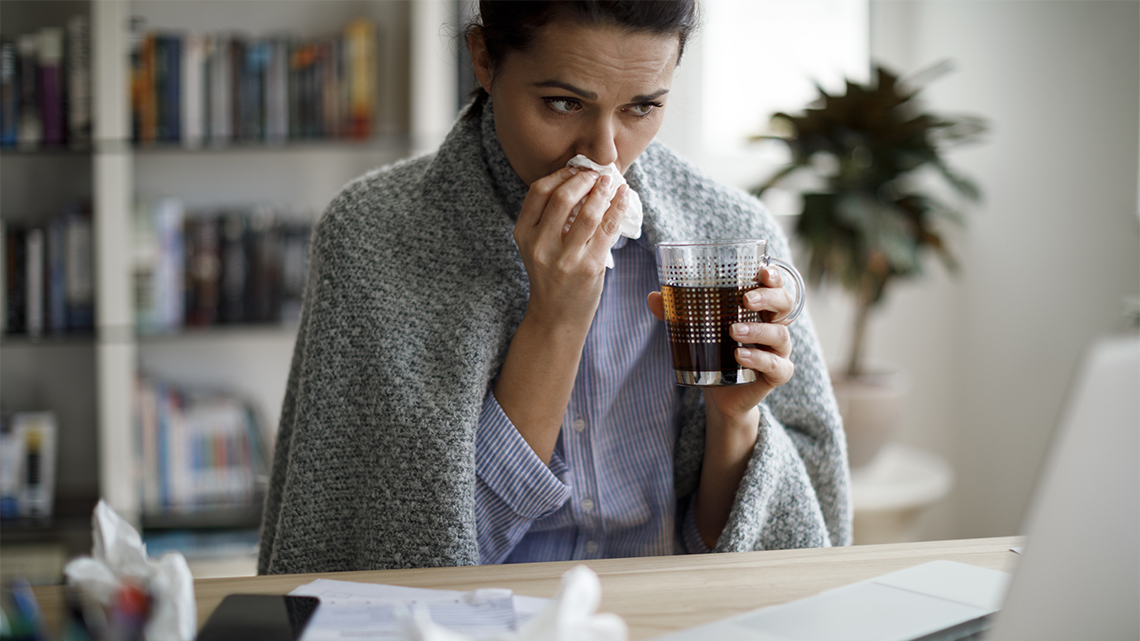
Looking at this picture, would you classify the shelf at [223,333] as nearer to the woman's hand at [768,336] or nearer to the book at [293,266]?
the book at [293,266]

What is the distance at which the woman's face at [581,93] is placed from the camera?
0.88m

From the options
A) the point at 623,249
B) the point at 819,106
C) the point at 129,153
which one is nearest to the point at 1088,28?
the point at 819,106

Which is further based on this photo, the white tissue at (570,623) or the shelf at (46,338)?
the shelf at (46,338)

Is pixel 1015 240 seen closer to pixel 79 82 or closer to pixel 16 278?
pixel 79 82

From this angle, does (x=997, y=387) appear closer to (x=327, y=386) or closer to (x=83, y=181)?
(x=327, y=386)

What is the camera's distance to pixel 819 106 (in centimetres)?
241

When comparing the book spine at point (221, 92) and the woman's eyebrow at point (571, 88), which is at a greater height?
the book spine at point (221, 92)

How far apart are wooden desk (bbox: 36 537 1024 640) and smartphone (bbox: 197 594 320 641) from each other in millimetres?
23

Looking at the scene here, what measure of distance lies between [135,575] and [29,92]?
208 centimetres

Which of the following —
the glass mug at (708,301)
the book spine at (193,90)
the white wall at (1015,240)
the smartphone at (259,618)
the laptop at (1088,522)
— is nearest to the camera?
the laptop at (1088,522)

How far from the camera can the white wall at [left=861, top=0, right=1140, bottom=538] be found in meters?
2.10

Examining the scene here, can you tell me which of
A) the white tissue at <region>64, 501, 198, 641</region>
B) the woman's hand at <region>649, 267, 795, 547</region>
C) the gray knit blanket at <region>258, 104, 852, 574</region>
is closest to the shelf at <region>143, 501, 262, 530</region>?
the gray knit blanket at <region>258, 104, 852, 574</region>

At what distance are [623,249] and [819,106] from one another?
1517 mm

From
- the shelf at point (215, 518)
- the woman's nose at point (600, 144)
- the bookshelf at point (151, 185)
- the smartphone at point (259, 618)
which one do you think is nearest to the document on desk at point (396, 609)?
the smartphone at point (259, 618)
